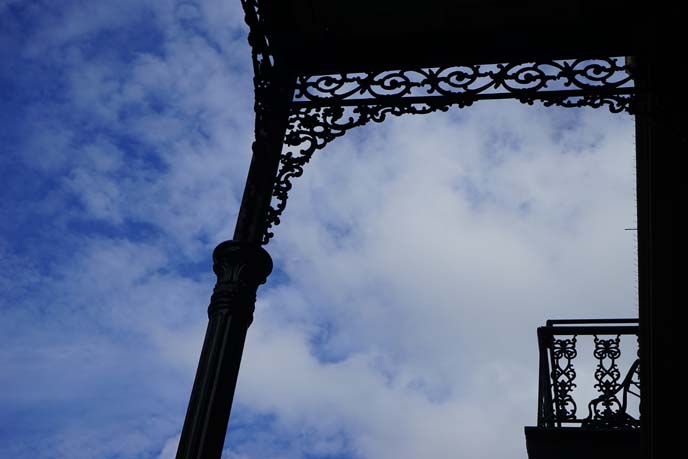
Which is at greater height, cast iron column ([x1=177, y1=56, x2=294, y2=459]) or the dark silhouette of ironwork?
the dark silhouette of ironwork

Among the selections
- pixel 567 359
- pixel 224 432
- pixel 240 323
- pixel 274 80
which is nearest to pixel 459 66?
pixel 274 80

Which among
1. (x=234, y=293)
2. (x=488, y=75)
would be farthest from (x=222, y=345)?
(x=488, y=75)

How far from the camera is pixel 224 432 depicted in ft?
12.8

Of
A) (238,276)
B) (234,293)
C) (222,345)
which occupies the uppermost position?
(238,276)

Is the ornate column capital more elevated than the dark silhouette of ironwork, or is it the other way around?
the dark silhouette of ironwork

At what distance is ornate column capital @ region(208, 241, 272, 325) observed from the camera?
4234mm

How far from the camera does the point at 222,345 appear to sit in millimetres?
4090

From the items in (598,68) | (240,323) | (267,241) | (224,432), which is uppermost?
(598,68)

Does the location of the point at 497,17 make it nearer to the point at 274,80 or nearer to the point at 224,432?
the point at 274,80

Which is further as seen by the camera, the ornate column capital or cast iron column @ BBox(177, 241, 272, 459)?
the ornate column capital

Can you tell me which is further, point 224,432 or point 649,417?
point 649,417

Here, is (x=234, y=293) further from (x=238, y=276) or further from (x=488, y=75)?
(x=488, y=75)

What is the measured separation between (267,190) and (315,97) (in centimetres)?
94

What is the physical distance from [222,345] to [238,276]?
423mm
